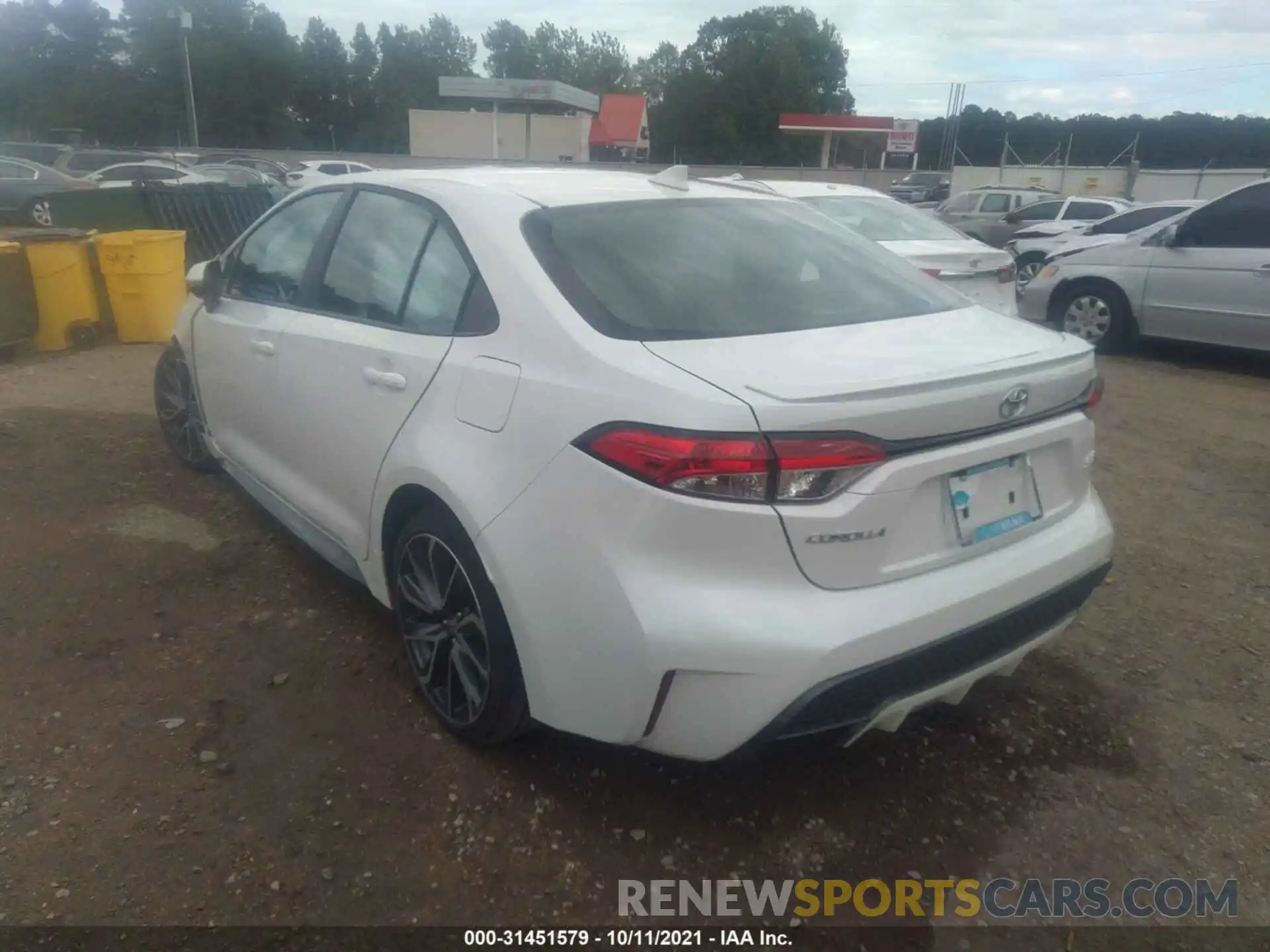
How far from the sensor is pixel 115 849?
7.95 ft

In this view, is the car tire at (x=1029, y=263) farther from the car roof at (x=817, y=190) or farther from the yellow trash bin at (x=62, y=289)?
the yellow trash bin at (x=62, y=289)

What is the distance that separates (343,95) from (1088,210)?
68.2m

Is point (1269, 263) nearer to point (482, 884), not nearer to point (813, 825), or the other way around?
point (813, 825)

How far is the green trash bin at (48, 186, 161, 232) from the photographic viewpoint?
10758mm

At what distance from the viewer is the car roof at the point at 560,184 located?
2.92m

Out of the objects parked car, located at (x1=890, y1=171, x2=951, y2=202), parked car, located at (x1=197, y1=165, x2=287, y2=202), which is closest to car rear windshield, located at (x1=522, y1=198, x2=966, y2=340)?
parked car, located at (x1=197, y1=165, x2=287, y2=202)

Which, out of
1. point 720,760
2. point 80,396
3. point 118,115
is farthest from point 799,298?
point 118,115

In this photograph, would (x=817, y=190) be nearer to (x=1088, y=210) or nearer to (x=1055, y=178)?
(x=1088, y=210)

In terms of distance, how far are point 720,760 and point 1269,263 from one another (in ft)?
25.4

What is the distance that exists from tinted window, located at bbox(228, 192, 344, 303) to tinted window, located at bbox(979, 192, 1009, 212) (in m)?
17.8

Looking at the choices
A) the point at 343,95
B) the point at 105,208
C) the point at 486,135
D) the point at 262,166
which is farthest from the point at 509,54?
the point at 105,208

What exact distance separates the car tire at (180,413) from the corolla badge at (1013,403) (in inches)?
→ 149

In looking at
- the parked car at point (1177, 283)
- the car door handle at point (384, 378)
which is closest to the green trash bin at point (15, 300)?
the car door handle at point (384, 378)

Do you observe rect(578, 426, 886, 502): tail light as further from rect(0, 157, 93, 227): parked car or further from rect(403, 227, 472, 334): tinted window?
rect(0, 157, 93, 227): parked car
